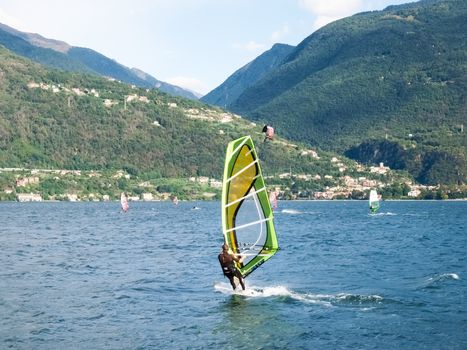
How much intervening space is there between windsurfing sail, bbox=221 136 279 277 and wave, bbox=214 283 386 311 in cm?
236

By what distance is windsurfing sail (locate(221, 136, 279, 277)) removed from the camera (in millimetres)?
36031

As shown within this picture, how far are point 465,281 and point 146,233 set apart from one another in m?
59.9

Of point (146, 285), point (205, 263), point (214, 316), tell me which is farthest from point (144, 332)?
point (205, 263)

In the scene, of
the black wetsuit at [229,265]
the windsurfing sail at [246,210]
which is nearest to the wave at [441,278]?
the windsurfing sail at [246,210]

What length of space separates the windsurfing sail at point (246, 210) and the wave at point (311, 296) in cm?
236

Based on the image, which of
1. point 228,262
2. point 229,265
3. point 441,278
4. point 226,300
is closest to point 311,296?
point 226,300

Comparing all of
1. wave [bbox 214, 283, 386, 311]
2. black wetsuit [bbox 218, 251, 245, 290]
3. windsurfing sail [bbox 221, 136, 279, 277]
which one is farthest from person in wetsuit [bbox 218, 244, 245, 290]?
wave [bbox 214, 283, 386, 311]

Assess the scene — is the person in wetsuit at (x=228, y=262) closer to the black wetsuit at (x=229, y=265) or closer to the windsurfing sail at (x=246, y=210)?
the black wetsuit at (x=229, y=265)

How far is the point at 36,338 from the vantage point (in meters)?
32.5

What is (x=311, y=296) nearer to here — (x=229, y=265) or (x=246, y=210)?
(x=229, y=265)

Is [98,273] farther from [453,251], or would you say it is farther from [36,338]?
[453,251]

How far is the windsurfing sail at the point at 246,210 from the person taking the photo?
118ft

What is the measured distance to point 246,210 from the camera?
3853 centimetres

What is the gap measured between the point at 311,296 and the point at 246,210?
6.44 metres
